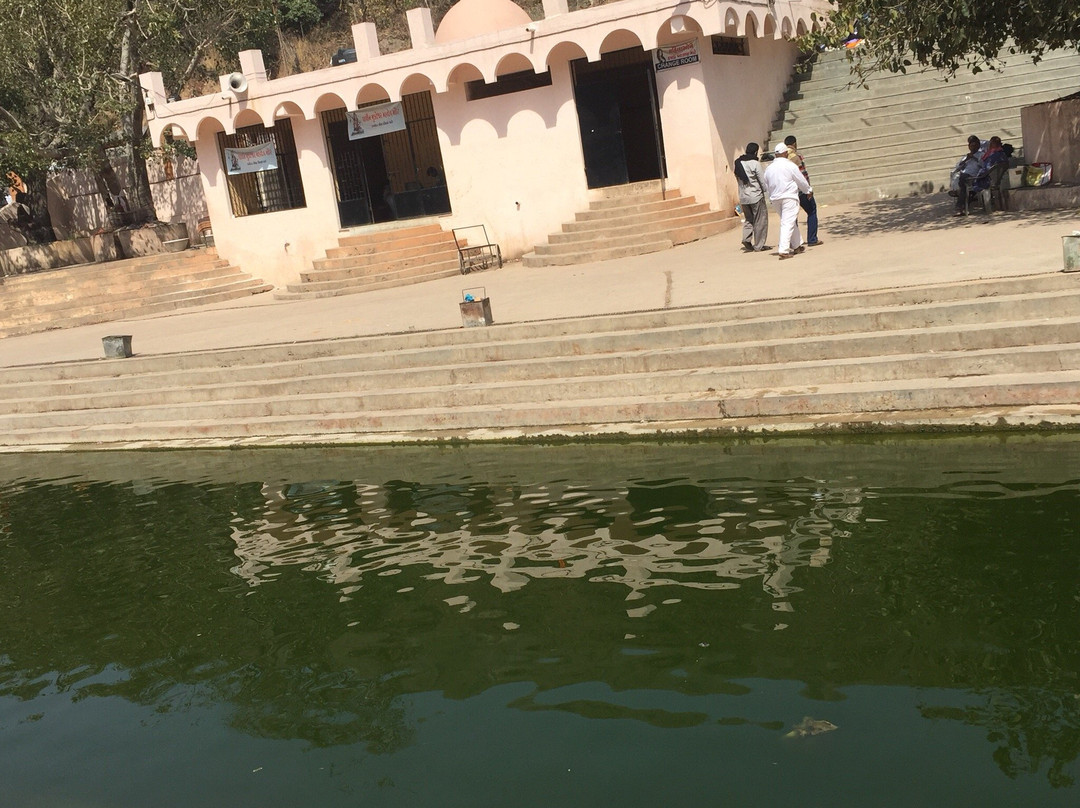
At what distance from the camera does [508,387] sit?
10.3 m

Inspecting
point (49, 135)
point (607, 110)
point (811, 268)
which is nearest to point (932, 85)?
point (607, 110)

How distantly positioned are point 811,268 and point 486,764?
8.77 m

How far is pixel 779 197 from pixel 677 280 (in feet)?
5.42

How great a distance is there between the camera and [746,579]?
5910 mm

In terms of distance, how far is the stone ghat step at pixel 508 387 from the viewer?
8516mm

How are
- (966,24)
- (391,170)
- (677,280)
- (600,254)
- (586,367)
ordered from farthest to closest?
(391,170)
(600,254)
(677,280)
(966,24)
(586,367)

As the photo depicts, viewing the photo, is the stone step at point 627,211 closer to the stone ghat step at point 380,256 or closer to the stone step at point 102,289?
the stone ghat step at point 380,256

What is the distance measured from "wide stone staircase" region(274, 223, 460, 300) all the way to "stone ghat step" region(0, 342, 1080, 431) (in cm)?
625

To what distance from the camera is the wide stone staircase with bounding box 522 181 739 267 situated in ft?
55.1

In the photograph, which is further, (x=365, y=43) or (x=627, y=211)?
(x=365, y=43)

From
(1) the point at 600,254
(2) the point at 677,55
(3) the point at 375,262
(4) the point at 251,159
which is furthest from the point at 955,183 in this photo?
(4) the point at 251,159

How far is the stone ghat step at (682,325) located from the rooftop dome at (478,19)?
935 cm

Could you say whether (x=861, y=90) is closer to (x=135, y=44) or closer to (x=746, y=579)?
(x=135, y=44)

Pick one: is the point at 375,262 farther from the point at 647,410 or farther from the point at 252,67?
the point at 647,410
